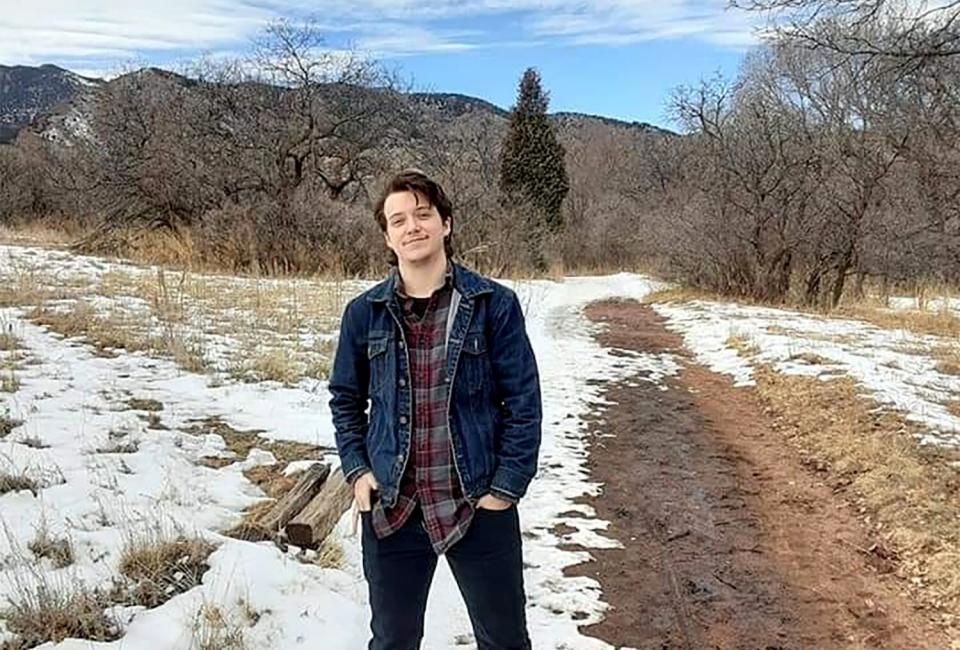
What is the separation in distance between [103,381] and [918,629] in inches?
230

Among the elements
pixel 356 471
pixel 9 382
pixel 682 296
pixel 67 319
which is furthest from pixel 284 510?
pixel 682 296

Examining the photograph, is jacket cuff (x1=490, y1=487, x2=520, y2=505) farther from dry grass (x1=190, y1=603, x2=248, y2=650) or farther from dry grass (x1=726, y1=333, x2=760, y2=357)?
dry grass (x1=726, y1=333, x2=760, y2=357)

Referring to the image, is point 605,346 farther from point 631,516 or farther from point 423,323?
point 423,323

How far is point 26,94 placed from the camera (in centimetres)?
3912

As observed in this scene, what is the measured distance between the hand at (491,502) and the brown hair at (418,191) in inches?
29.4

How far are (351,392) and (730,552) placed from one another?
9.71 feet

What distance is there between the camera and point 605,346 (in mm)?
12188

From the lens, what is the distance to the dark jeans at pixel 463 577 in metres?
2.38

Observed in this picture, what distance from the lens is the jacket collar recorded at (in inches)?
93.8

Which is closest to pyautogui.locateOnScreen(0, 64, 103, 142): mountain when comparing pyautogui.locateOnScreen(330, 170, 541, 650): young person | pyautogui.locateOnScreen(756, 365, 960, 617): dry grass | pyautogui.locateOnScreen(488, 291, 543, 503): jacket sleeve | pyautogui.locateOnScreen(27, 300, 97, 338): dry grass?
pyautogui.locateOnScreen(27, 300, 97, 338): dry grass

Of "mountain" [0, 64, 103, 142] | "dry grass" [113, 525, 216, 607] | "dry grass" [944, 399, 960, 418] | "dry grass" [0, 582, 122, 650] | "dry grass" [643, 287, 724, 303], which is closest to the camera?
"dry grass" [0, 582, 122, 650]

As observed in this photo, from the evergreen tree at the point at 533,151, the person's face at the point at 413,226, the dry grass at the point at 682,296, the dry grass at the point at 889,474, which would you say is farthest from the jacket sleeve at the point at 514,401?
the evergreen tree at the point at 533,151

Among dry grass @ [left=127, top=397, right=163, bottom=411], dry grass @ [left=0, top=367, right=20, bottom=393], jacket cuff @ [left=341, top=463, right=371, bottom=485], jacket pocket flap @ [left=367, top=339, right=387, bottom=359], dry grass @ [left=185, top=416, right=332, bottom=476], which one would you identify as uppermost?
jacket pocket flap @ [left=367, top=339, right=387, bottom=359]

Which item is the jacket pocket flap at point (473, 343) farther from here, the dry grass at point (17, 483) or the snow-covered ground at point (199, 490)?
the dry grass at point (17, 483)
